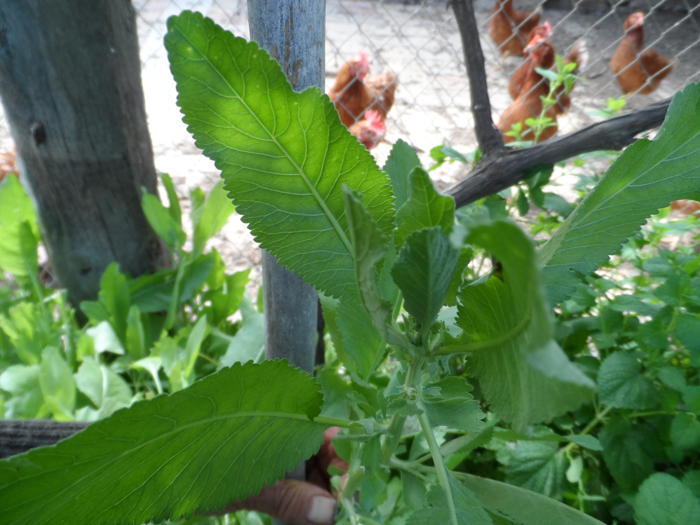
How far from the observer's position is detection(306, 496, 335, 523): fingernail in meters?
0.69

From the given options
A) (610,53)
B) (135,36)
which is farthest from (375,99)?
(610,53)

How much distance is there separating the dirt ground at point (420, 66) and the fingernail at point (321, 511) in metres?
1.17

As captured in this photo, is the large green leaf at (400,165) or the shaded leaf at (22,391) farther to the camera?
the shaded leaf at (22,391)

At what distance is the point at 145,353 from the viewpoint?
3.63ft

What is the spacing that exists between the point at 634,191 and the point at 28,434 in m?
0.63

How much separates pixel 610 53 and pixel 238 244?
2955 mm

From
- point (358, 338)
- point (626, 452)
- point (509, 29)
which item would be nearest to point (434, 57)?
point (509, 29)

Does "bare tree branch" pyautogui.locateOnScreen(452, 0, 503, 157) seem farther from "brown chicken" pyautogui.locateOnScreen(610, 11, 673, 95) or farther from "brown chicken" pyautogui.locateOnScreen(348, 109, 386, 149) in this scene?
"brown chicken" pyautogui.locateOnScreen(610, 11, 673, 95)

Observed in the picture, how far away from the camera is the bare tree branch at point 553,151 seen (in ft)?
2.46

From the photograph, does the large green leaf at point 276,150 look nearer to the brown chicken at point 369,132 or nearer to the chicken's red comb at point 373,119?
the brown chicken at point 369,132

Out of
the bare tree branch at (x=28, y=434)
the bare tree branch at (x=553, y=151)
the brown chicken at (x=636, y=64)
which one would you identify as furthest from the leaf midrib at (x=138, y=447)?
Answer: the brown chicken at (x=636, y=64)

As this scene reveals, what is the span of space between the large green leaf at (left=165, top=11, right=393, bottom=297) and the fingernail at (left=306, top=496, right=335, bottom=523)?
0.39 metres

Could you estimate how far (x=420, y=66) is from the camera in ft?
11.0

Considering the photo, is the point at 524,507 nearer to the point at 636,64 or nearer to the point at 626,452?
the point at 626,452
